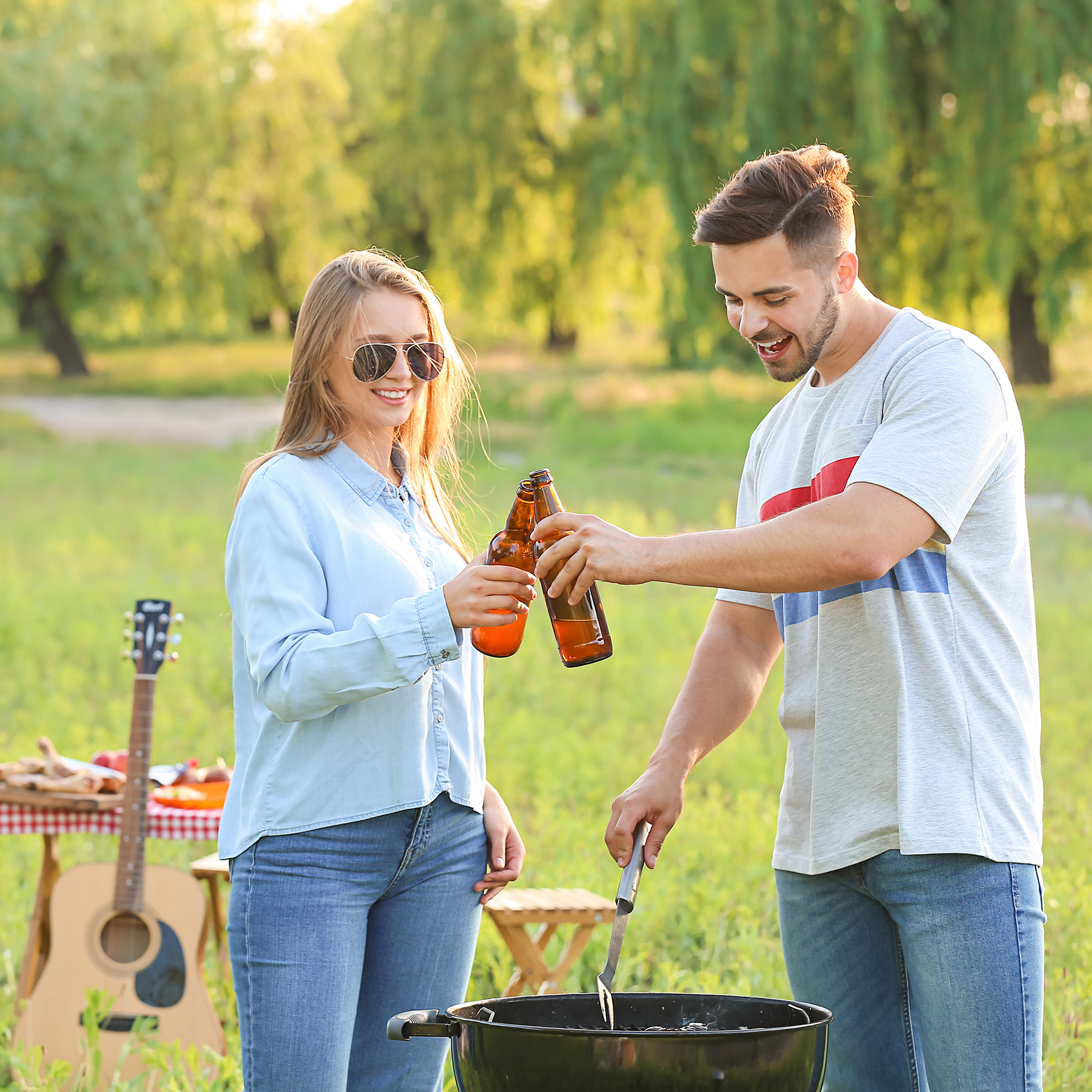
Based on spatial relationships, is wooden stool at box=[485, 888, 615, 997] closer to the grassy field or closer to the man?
the grassy field

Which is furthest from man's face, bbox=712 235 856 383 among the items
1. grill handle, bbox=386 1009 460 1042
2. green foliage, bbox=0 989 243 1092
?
green foliage, bbox=0 989 243 1092

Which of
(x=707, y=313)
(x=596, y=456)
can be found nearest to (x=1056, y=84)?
(x=707, y=313)

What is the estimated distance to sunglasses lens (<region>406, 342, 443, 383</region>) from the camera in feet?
8.60

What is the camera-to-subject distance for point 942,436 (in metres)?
2.26

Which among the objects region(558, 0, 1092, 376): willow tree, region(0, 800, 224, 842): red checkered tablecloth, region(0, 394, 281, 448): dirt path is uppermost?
region(558, 0, 1092, 376): willow tree

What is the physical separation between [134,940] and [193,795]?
1.68 ft

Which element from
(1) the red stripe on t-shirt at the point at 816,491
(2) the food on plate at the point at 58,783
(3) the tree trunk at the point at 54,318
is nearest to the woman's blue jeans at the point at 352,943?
(1) the red stripe on t-shirt at the point at 816,491

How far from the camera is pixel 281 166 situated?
79.5ft

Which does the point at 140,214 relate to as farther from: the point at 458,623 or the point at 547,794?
the point at 458,623

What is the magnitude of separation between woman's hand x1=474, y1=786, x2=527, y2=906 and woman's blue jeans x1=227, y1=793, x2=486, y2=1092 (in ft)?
0.08

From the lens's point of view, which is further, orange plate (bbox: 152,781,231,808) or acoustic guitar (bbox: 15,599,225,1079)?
orange plate (bbox: 152,781,231,808)

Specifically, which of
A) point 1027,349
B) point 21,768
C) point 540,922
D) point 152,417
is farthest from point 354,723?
point 152,417

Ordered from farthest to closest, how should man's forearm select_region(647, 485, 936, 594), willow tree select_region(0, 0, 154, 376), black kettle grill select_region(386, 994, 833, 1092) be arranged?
willow tree select_region(0, 0, 154, 376)
man's forearm select_region(647, 485, 936, 594)
black kettle grill select_region(386, 994, 833, 1092)

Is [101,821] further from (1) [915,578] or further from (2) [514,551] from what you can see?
(1) [915,578]
